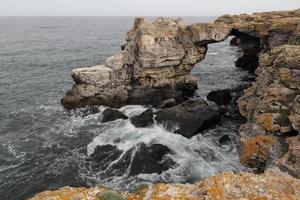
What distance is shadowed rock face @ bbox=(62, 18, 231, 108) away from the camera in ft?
147

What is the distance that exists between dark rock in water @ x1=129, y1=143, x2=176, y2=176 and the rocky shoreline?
4803mm

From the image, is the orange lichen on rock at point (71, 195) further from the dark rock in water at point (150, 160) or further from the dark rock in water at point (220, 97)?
the dark rock in water at point (220, 97)

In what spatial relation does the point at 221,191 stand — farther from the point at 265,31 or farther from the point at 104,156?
the point at 265,31

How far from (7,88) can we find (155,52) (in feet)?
95.1

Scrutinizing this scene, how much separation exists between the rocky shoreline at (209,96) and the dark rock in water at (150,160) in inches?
189

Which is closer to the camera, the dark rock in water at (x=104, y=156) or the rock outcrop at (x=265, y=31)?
the dark rock in water at (x=104, y=156)

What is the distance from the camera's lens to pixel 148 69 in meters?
45.7

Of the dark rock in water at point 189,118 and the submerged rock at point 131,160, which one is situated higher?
the dark rock in water at point 189,118

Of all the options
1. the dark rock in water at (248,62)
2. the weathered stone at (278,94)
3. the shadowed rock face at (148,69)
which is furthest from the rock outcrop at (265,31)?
the weathered stone at (278,94)

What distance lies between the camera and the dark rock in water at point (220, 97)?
44.7 m

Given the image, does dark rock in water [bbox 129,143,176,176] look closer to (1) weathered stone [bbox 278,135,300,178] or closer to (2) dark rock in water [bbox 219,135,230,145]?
(2) dark rock in water [bbox 219,135,230,145]

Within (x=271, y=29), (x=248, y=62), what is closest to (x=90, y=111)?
(x=271, y=29)

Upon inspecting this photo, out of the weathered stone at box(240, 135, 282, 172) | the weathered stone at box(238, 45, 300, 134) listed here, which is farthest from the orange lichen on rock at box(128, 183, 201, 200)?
the weathered stone at box(238, 45, 300, 134)

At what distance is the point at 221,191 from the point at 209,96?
124 ft
